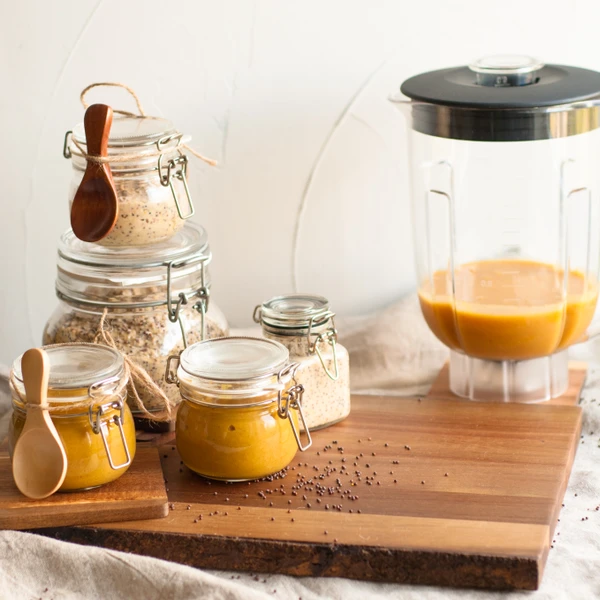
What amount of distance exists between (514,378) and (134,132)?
0.56 m

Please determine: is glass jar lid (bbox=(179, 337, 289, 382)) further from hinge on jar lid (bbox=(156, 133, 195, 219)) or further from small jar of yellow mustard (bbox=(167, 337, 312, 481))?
hinge on jar lid (bbox=(156, 133, 195, 219))

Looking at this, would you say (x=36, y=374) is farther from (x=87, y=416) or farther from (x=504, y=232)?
(x=504, y=232)

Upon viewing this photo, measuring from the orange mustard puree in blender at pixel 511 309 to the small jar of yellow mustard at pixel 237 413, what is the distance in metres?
0.29

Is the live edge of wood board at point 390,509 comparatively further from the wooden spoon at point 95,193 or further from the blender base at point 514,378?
the wooden spoon at point 95,193

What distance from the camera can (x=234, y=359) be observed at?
3.38 feet

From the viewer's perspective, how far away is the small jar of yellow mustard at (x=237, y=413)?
0.99 meters

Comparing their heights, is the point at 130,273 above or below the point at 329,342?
above

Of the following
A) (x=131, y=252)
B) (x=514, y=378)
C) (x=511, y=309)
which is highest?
(x=131, y=252)

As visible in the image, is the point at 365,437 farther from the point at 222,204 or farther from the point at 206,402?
the point at 222,204

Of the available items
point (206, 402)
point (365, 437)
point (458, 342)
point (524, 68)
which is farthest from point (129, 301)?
point (524, 68)

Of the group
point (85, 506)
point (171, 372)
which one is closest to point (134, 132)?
point (171, 372)

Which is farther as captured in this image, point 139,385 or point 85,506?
point 139,385

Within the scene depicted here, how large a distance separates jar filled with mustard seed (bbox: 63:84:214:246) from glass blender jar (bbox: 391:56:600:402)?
29 centimetres

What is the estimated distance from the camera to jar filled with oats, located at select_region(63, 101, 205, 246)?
1073 millimetres
